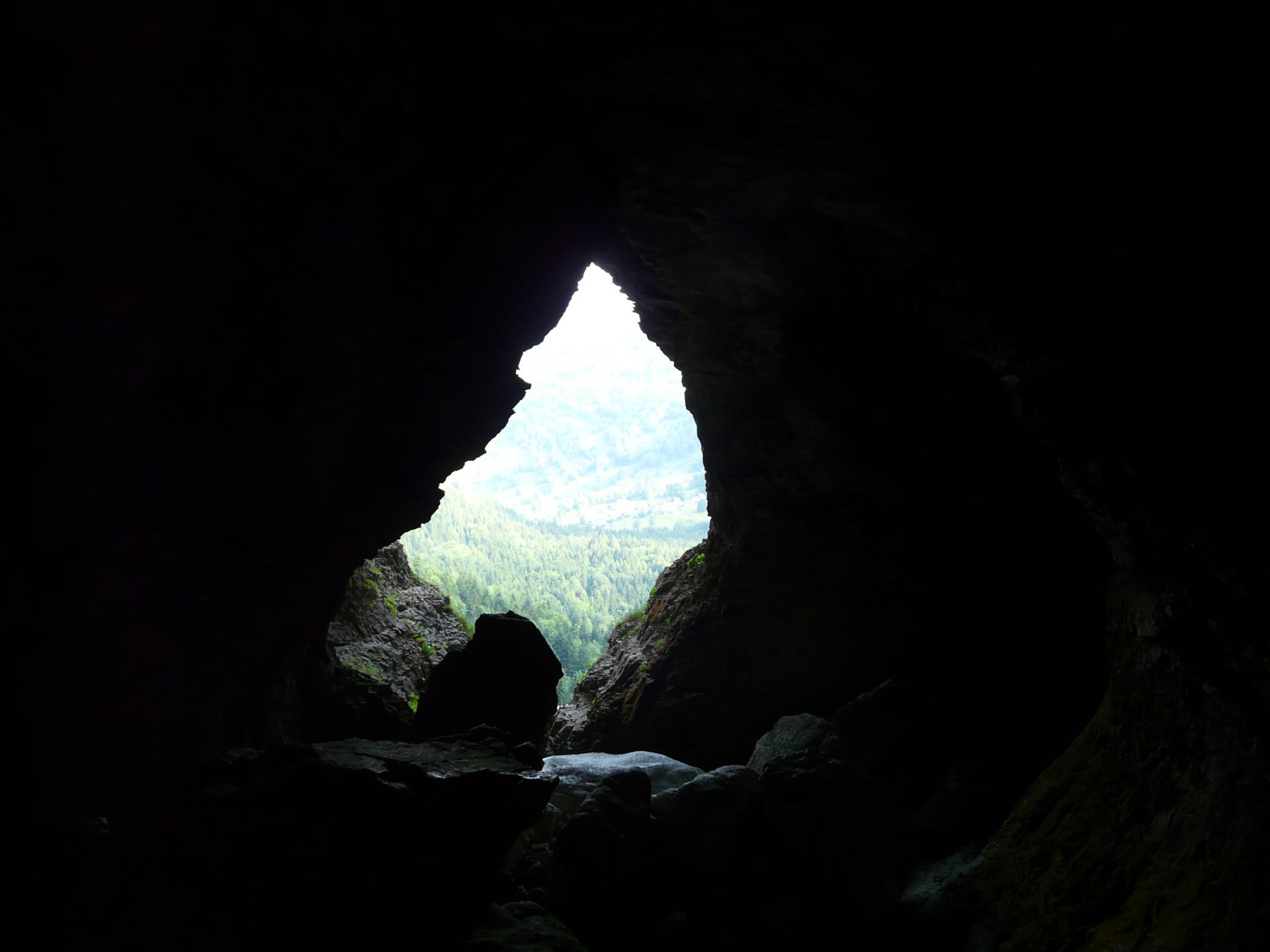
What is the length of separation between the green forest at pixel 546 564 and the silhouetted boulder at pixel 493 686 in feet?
108

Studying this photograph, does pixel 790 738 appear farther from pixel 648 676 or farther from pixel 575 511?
pixel 575 511

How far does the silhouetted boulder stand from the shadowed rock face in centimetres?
160

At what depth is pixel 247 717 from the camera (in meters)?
7.94

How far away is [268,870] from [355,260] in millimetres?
4394

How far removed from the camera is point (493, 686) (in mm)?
8914

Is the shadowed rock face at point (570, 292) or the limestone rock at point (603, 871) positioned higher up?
the shadowed rock face at point (570, 292)

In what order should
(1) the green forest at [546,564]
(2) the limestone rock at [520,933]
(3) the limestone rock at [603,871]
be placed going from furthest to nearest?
1. (1) the green forest at [546,564]
2. (3) the limestone rock at [603,871]
3. (2) the limestone rock at [520,933]

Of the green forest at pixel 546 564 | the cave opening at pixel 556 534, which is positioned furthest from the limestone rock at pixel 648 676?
the green forest at pixel 546 564

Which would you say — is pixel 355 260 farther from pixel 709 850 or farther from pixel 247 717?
pixel 709 850

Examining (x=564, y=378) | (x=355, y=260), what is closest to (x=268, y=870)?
(x=355, y=260)

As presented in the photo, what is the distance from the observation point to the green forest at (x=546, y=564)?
151 ft

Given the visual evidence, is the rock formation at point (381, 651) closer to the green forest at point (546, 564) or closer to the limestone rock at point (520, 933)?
the limestone rock at point (520, 933)

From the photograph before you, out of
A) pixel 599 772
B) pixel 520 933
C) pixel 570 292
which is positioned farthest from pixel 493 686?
pixel 570 292

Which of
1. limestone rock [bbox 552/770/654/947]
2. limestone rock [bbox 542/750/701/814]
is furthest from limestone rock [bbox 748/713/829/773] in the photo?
limestone rock [bbox 552/770/654/947]
